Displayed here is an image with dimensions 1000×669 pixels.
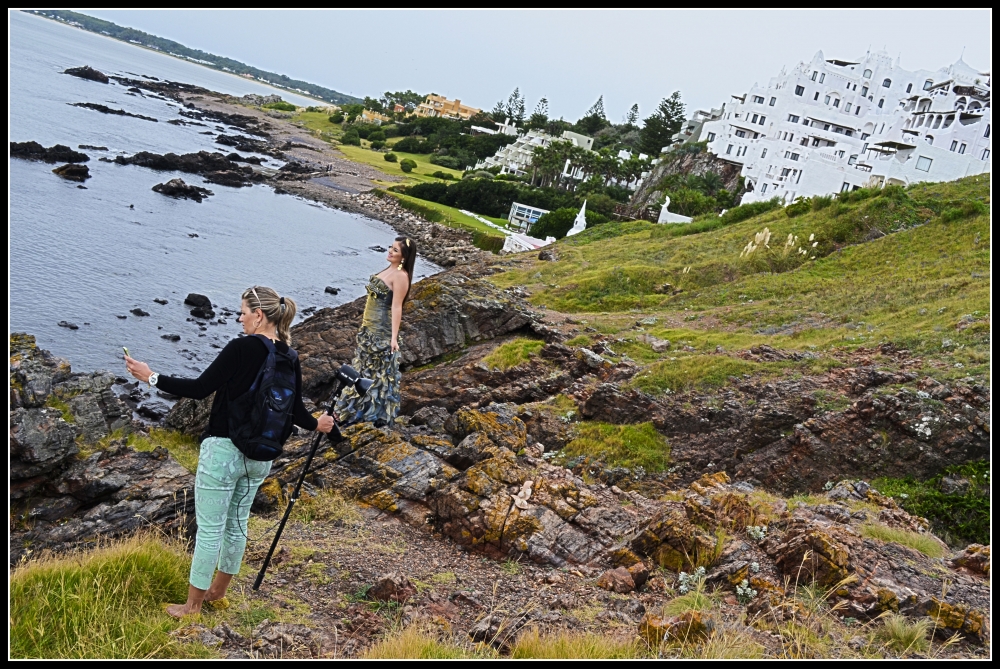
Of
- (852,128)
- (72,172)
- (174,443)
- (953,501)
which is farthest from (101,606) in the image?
(852,128)

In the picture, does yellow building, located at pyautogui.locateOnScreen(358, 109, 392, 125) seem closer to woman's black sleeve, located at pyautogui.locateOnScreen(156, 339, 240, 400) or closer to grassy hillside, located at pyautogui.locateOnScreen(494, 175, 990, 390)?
grassy hillside, located at pyautogui.locateOnScreen(494, 175, 990, 390)

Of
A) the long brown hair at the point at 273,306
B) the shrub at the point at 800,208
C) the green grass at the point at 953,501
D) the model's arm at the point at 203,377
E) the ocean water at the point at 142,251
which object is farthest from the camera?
the shrub at the point at 800,208

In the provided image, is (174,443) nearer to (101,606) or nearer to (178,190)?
(101,606)

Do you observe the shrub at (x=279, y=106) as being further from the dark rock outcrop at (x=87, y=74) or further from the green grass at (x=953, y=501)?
the green grass at (x=953, y=501)

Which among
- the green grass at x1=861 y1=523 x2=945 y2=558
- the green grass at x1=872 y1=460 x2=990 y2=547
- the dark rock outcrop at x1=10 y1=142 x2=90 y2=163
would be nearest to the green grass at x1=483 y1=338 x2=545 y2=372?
the green grass at x1=872 y1=460 x2=990 y2=547

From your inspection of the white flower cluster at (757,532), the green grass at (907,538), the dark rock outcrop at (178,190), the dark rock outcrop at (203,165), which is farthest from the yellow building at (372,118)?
the green grass at (907,538)

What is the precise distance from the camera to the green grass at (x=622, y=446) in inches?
457

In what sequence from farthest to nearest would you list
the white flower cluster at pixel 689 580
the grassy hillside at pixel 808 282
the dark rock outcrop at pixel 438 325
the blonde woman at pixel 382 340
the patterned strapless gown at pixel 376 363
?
the dark rock outcrop at pixel 438 325, the grassy hillside at pixel 808 282, the patterned strapless gown at pixel 376 363, the blonde woman at pixel 382 340, the white flower cluster at pixel 689 580

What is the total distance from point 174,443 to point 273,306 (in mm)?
14489

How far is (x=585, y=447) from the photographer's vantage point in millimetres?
12023

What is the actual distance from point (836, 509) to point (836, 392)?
442cm

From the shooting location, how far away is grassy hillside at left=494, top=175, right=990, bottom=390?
15.9 metres

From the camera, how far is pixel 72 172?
4912 centimetres

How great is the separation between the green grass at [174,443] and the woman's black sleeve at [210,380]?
461 inches
